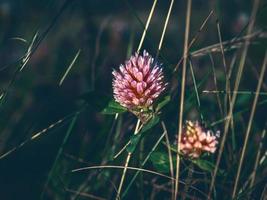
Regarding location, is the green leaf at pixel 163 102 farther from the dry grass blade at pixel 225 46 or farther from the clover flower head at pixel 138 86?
the dry grass blade at pixel 225 46

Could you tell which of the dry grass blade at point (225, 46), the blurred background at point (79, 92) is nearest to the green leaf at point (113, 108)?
the blurred background at point (79, 92)

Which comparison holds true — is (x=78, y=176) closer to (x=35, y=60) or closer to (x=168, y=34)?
(x=35, y=60)

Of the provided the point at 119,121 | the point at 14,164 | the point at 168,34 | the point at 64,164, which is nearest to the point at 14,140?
the point at 14,164

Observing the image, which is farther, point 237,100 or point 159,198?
point 237,100

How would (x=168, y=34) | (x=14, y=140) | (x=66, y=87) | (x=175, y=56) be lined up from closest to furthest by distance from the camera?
(x=14, y=140), (x=66, y=87), (x=175, y=56), (x=168, y=34)

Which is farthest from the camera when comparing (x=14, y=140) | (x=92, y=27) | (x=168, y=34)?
(x=168, y=34)

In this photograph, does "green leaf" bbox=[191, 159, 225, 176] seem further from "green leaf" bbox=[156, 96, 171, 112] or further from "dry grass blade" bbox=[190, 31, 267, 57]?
"dry grass blade" bbox=[190, 31, 267, 57]
